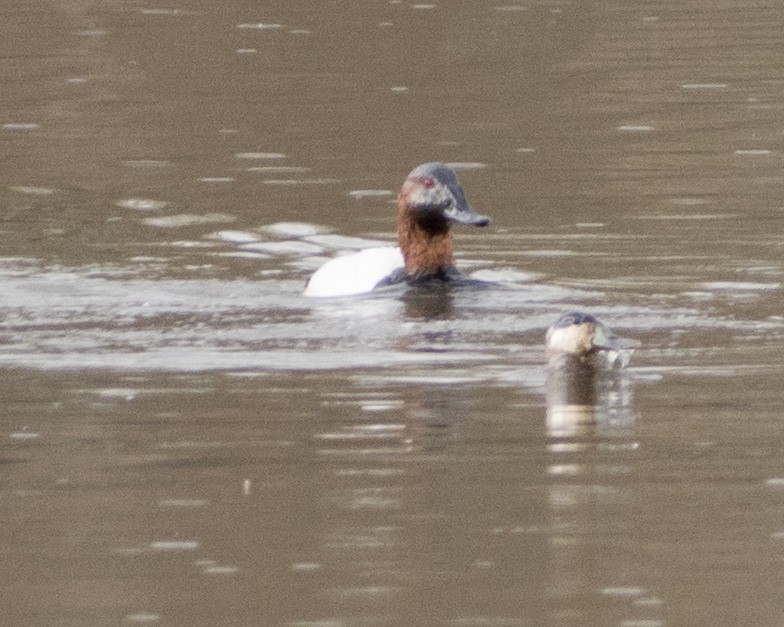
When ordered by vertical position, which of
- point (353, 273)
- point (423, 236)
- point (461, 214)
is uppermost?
point (461, 214)

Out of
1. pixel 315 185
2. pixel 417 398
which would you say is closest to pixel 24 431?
pixel 417 398

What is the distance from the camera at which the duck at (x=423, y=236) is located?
1274 centimetres

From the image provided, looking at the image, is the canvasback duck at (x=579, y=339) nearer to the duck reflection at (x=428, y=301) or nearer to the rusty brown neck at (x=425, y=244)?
the duck reflection at (x=428, y=301)

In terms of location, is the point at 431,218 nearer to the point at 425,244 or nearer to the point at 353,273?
the point at 425,244

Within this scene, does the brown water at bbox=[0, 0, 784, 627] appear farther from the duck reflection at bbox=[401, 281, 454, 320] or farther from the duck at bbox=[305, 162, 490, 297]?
the duck at bbox=[305, 162, 490, 297]

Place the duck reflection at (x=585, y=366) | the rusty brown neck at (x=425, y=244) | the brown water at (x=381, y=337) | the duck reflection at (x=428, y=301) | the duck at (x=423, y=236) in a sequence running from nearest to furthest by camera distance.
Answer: the brown water at (x=381, y=337), the duck reflection at (x=585, y=366), the duck reflection at (x=428, y=301), the duck at (x=423, y=236), the rusty brown neck at (x=425, y=244)

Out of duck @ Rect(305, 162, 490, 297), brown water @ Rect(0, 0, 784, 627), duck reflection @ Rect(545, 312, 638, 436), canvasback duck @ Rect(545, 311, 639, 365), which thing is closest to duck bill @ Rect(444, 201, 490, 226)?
duck @ Rect(305, 162, 490, 297)

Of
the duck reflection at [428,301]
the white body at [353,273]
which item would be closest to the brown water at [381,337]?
the duck reflection at [428,301]

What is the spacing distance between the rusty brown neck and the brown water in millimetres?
355

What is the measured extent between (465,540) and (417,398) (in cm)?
238

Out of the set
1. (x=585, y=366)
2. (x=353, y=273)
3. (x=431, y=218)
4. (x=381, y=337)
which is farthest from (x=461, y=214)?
(x=585, y=366)

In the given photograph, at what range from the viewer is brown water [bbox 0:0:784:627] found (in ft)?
21.9

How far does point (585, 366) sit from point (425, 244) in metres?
3.17

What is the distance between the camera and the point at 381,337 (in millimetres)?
11000
